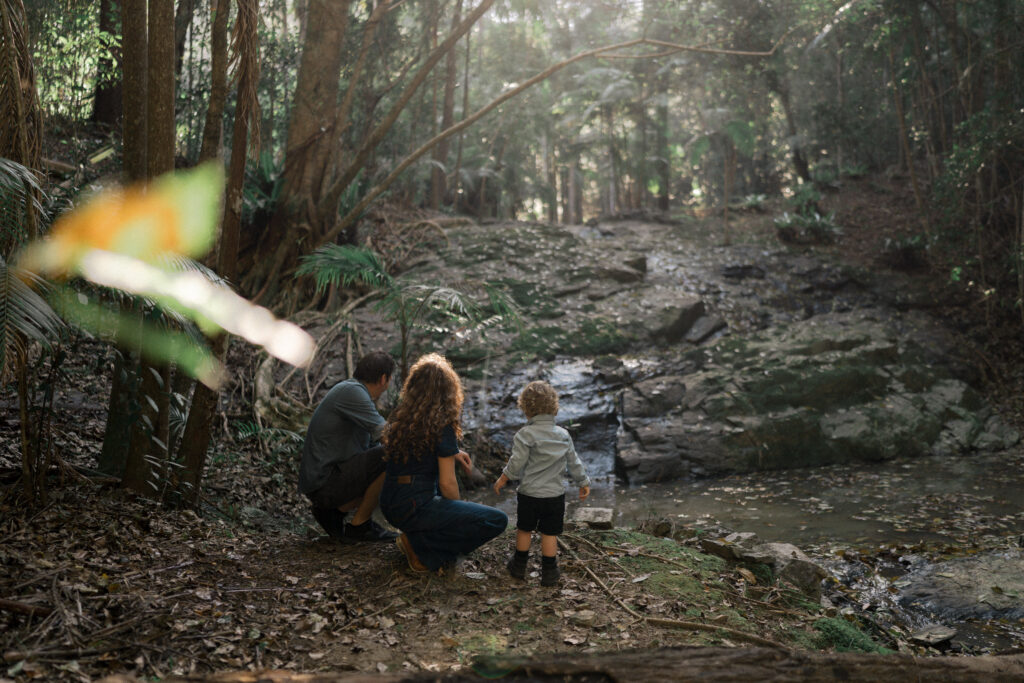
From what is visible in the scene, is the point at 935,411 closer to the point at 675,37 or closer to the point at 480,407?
the point at 480,407

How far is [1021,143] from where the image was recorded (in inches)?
404

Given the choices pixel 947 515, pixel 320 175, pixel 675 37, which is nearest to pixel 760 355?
pixel 947 515

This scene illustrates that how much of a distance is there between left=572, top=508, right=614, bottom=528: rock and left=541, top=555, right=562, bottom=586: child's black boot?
1140 millimetres

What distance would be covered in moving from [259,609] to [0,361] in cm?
165

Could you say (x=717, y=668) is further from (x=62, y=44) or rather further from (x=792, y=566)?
(x=62, y=44)

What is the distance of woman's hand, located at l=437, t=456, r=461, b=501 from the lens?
12.9ft

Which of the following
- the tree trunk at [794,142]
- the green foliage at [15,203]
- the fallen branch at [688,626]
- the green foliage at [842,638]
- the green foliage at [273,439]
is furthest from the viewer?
the tree trunk at [794,142]

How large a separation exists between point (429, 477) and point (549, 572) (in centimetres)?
90

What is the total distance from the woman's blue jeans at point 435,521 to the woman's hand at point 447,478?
0.15 feet

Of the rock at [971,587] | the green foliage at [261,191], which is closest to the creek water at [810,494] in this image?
the rock at [971,587]

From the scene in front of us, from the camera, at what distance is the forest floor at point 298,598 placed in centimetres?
284

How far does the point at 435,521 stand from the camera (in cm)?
392

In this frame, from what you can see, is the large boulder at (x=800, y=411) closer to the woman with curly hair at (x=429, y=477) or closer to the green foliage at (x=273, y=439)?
the green foliage at (x=273, y=439)

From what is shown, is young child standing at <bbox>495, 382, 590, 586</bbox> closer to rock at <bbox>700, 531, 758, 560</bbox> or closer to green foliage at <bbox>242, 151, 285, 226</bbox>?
rock at <bbox>700, 531, 758, 560</bbox>
